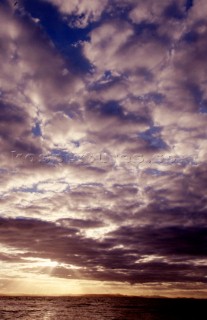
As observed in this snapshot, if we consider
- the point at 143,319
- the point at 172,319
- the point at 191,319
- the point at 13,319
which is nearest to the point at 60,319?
the point at 13,319

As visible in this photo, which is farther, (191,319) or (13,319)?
(191,319)

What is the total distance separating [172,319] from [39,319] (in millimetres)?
28191

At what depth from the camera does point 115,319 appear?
60188 mm

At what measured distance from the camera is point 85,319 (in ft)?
202

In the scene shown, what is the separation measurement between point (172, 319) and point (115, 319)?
42.2 feet

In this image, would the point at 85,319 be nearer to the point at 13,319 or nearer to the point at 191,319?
the point at 13,319

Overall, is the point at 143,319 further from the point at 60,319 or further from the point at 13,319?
the point at 13,319

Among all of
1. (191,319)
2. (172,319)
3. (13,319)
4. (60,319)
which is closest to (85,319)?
(60,319)

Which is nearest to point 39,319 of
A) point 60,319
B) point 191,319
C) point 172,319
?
point 60,319

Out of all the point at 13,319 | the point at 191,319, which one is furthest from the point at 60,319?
the point at 191,319

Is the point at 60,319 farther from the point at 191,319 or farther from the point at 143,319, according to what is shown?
the point at 191,319

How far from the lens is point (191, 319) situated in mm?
63406

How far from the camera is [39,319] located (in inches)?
2373

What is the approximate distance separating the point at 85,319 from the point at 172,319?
1872 cm
